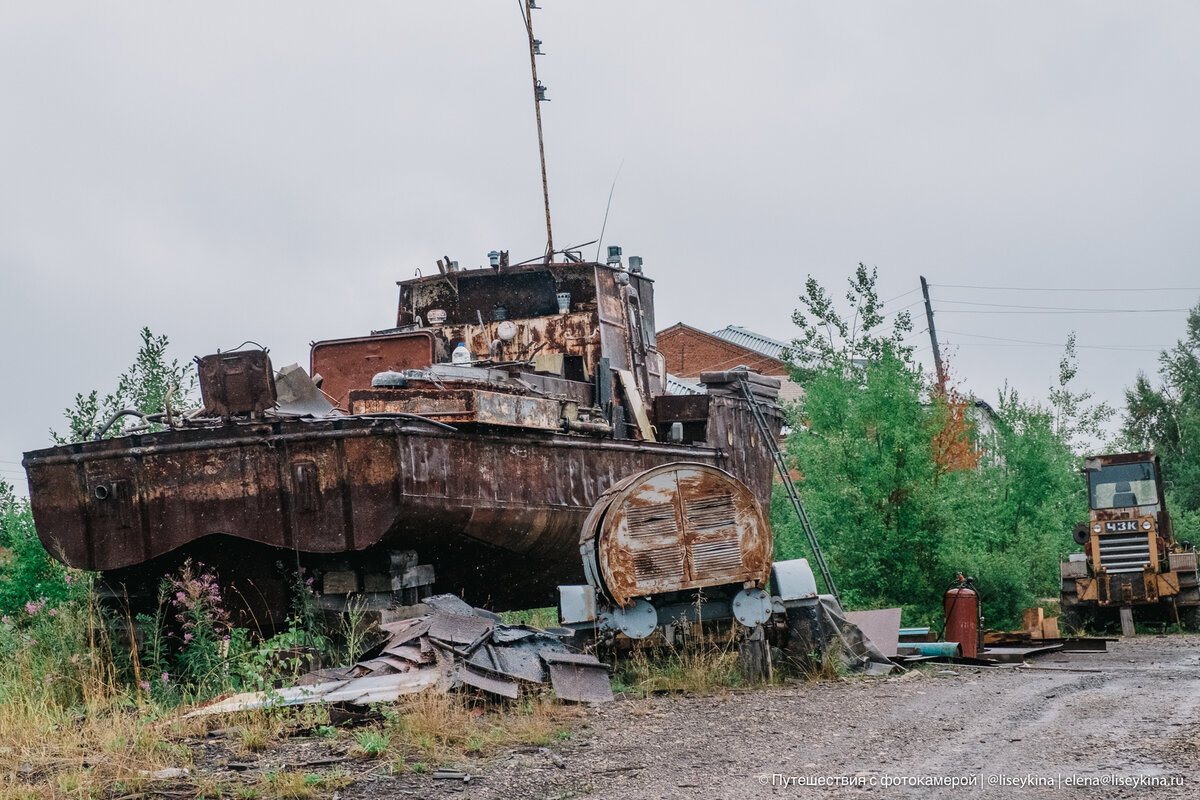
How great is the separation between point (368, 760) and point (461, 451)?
4.29 m

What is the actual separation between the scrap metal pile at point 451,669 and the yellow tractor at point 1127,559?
1048 centimetres

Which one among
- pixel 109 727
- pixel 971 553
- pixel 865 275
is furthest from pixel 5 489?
pixel 865 275

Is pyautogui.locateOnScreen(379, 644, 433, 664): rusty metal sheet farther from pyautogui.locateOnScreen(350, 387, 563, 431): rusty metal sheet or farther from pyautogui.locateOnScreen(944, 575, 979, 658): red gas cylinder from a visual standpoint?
pyautogui.locateOnScreen(944, 575, 979, 658): red gas cylinder

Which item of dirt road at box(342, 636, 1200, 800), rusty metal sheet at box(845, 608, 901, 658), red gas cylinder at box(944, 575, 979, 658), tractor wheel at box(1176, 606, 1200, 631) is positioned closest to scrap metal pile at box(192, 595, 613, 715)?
dirt road at box(342, 636, 1200, 800)

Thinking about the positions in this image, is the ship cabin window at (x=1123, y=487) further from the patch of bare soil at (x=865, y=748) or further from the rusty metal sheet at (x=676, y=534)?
the rusty metal sheet at (x=676, y=534)

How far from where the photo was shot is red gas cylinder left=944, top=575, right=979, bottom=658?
11.6 metres

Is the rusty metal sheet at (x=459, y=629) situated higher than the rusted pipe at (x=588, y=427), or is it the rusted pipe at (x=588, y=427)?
the rusted pipe at (x=588, y=427)

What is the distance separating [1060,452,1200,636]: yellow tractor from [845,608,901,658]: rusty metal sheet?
286 inches

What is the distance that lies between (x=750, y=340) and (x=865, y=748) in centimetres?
5017

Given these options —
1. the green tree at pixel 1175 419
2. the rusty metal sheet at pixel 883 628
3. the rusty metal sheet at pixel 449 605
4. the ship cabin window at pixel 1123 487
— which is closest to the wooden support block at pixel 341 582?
the rusty metal sheet at pixel 449 605

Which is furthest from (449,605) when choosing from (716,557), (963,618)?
(963,618)

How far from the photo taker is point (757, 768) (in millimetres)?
6047

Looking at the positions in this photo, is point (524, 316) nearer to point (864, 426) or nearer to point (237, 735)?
point (864, 426)

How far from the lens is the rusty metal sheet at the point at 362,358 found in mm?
12125
